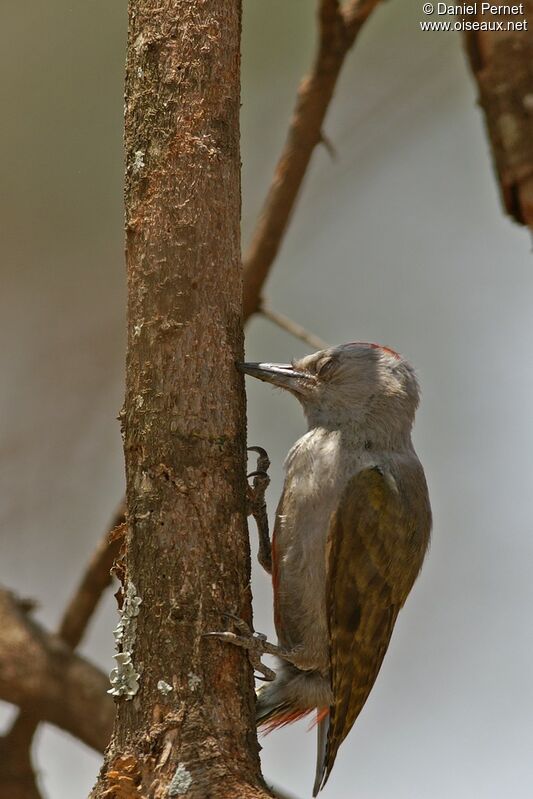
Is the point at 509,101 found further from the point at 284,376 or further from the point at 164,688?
the point at 164,688

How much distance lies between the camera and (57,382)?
6.91m

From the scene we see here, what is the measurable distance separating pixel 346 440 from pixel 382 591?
598 mm

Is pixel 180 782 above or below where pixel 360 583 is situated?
below

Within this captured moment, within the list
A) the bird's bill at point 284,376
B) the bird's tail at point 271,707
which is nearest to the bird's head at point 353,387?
the bird's bill at point 284,376

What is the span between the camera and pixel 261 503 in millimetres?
4039

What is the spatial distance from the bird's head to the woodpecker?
0.13 metres

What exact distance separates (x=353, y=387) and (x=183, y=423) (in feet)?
5.09

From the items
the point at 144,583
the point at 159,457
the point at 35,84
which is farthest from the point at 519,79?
the point at 35,84

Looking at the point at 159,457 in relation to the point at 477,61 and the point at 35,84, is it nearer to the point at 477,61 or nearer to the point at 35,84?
the point at 477,61

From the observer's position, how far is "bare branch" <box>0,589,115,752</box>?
486cm

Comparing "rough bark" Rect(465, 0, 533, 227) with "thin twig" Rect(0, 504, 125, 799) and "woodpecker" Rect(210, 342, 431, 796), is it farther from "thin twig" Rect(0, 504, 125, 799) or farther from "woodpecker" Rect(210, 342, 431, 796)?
"thin twig" Rect(0, 504, 125, 799)

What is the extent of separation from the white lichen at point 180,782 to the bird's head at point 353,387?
1819 mm

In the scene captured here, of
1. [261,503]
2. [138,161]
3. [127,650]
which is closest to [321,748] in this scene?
[261,503]

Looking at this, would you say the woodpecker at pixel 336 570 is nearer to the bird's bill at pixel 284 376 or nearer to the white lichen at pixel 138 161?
the bird's bill at pixel 284 376
